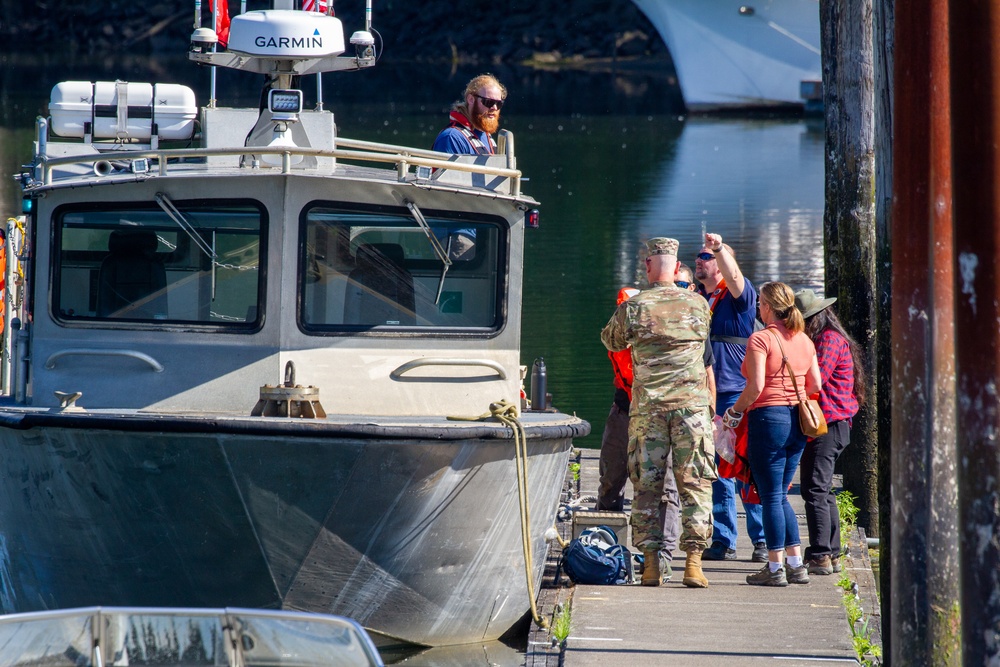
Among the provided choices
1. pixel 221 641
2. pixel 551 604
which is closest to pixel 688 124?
pixel 551 604

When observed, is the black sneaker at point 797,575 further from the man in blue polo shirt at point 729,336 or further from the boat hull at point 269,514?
the boat hull at point 269,514

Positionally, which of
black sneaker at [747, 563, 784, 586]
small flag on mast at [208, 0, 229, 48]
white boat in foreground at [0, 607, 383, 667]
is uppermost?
small flag on mast at [208, 0, 229, 48]

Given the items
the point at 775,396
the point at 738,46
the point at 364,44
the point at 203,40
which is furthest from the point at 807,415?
the point at 738,46

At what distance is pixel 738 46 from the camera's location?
1962 inches

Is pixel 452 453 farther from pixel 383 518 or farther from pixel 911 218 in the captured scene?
pixel 911 218

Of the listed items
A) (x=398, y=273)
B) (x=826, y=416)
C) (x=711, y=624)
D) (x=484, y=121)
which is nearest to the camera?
(x=711, y=624)

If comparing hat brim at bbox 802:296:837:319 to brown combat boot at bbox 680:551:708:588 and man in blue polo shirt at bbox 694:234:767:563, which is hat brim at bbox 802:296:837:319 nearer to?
man in blue polo shirt at bbox 694:234:767:563

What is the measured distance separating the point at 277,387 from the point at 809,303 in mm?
2744

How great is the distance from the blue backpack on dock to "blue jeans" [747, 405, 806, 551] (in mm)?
770

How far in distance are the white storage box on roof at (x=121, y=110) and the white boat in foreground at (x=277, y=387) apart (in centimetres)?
35

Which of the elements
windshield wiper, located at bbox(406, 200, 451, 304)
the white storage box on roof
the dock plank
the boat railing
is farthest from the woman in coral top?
the white storage box on roof

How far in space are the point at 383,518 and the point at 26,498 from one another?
1.78m

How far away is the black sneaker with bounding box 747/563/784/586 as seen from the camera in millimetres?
7293

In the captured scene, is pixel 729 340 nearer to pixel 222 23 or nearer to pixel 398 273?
pixel 398 273
